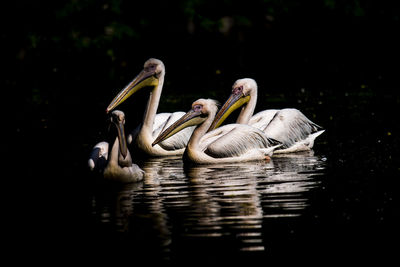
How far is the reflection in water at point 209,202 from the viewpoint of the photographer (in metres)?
6.26

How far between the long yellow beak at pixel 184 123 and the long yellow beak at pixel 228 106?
2.21 ft

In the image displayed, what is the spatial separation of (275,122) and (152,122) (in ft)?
4.74

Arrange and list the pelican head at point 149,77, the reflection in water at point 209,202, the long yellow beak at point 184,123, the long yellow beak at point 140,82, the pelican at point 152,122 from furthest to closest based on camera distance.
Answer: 1. the pelican head at point 149,77
2. the long yellow beak at point 140,82
3. the pelican at point 152,122
4. the long yellow beak at point 184,123
5. the reflection in water at point 209,202

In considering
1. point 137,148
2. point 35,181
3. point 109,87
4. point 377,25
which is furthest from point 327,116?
point 377,25

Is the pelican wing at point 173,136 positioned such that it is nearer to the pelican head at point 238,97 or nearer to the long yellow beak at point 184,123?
the pelican head at point 238,97

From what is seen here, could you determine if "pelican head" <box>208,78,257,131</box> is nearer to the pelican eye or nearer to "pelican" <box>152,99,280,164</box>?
the pelican eye

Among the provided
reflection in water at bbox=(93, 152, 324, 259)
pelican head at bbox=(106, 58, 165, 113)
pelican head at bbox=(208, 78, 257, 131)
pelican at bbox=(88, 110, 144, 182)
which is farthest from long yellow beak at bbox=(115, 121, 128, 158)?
pelican head at bbox=(106, 58, 165, 113)

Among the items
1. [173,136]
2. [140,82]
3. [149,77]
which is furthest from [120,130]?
[149,77]

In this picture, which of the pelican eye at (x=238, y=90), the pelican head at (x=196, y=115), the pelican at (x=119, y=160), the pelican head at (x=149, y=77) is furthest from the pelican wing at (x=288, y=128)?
the pelican at (x=119, y=160)

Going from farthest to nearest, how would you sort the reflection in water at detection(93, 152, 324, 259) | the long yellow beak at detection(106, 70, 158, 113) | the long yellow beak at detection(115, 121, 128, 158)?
the long yellow beak at detection(106, 70, 158, 113) → the long yellow beak at detection(115, 121, 128, 158) → the reflection in water at detection(93, 152, 324, 259)

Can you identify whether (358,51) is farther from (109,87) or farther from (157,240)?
(157,240)

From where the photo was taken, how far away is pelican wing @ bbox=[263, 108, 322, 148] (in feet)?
35.3

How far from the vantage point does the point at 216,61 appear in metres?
25.4

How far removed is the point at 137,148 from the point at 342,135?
253 cm
